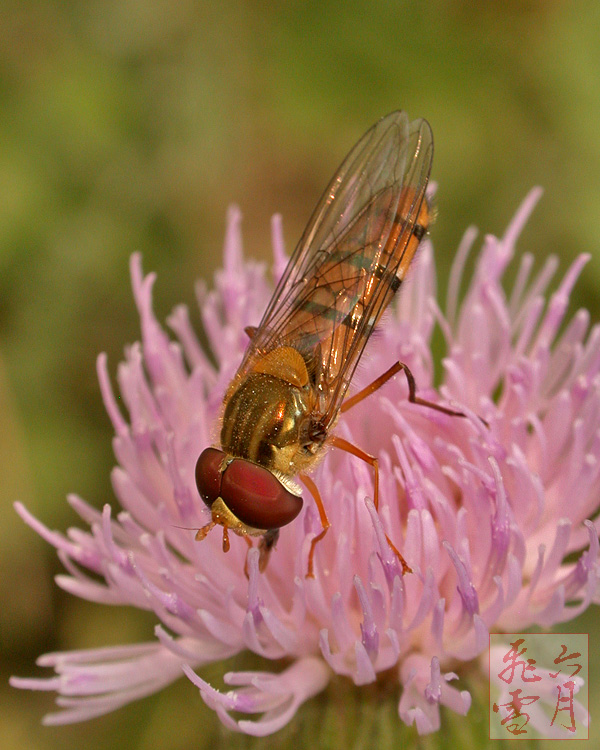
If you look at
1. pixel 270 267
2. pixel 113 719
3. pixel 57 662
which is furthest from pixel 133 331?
pixel 57 662

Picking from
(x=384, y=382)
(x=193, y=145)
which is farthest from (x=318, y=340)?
(x=193, y=145)

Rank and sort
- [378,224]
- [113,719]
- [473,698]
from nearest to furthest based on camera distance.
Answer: [473,698]
[378,224]
[113,719]

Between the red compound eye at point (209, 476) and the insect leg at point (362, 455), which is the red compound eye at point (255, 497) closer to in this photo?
the red compound eye at point (209, 476)

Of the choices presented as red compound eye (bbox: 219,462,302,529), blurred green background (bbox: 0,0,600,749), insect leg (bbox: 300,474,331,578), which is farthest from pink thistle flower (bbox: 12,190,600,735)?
blurred green background (bbox: 0,0,600,749)

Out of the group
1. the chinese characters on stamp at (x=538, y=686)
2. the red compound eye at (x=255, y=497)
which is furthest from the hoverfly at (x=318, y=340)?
the chinese characters on stamp at (x=538, y=686)

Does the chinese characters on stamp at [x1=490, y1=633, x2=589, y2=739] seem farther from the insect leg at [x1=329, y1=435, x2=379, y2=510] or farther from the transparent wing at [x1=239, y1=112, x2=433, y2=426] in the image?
the transparent wing at [x1=239, y1=112, x2=433, y2=426]

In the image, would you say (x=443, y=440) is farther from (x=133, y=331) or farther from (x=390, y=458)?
(x=133, y=331)

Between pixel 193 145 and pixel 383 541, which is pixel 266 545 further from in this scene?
pixel 193 145
